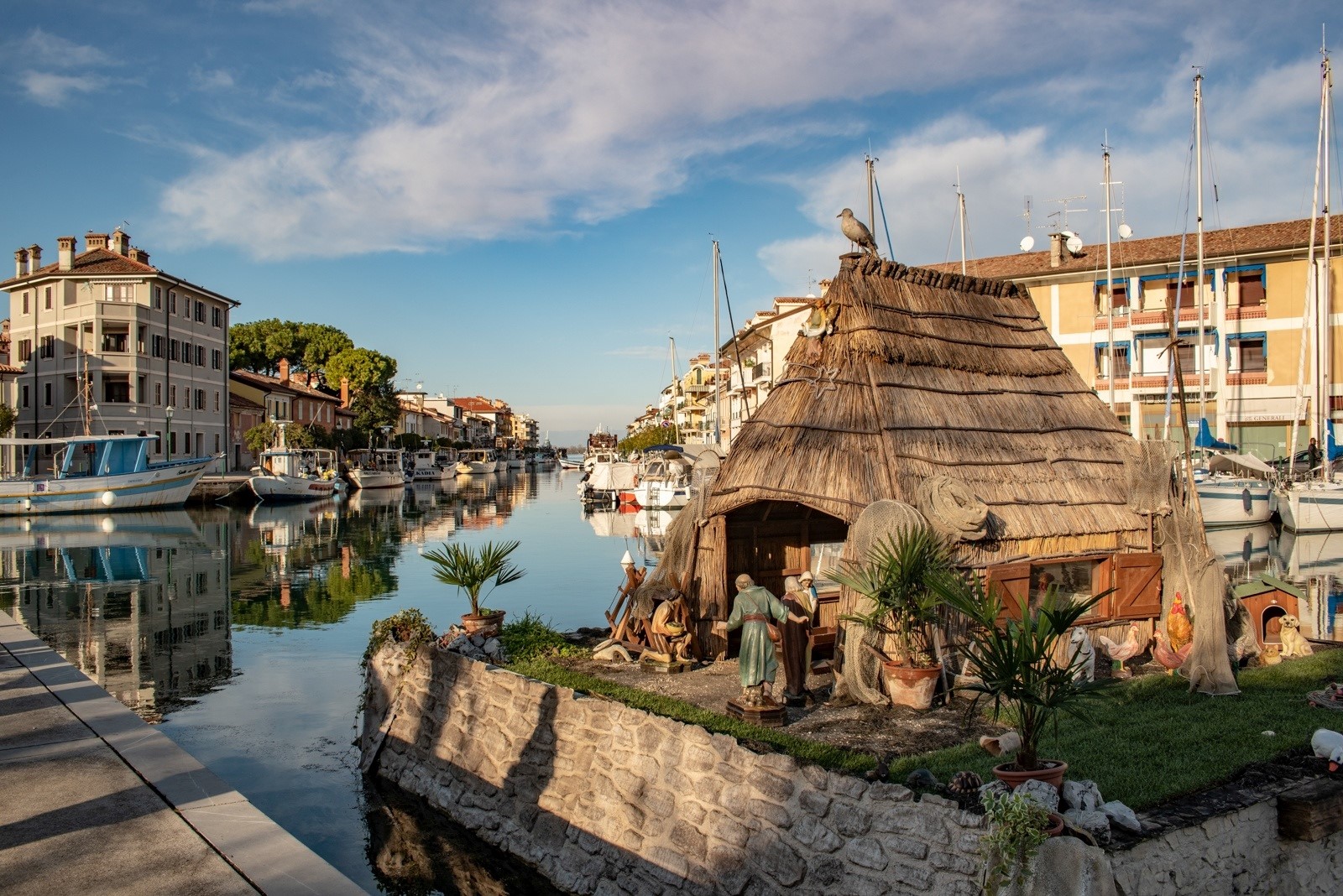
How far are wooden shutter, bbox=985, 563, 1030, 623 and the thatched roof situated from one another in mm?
212

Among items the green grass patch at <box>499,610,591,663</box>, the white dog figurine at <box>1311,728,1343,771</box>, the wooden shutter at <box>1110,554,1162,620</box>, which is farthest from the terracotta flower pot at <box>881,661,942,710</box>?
the green grass patch at <box>499,610,591,663</box>

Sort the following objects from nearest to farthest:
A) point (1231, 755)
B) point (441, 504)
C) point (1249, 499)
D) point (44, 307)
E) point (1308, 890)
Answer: point (1308, 890) → point (1231, 755) → point (1249, 499) → point (44, 307) → point (441, 504)

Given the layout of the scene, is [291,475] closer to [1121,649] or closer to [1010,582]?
[1010,582]

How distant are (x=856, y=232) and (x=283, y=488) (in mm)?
55306

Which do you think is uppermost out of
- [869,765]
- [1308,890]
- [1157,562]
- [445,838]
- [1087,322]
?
[1087,322]

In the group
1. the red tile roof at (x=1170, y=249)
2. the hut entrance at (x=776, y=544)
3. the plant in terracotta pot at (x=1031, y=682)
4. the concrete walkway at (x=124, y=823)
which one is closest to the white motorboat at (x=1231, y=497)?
the red tile roof at (x=1170, y=249)

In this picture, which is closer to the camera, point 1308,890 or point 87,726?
point 1308,890

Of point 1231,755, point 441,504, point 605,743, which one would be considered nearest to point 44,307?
point 441,504

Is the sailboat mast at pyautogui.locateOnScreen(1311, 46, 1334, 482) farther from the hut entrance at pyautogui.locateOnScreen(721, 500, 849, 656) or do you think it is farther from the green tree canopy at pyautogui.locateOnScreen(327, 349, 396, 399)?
the green tree canopy at pyautogui.locateOnScreen(327, 349, 396, 399)

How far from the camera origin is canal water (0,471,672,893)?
447 inches

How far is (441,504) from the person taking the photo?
66.1m

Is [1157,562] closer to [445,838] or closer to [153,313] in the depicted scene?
[445,838]

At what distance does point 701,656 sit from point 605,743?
15.1 ft

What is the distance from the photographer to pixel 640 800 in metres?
8.78
